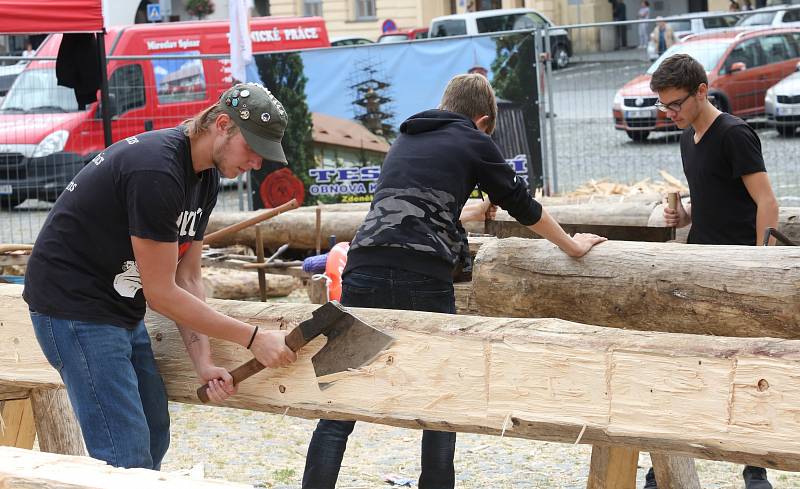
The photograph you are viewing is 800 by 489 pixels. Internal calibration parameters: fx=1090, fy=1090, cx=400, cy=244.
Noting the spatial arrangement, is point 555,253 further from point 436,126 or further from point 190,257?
point 190,257

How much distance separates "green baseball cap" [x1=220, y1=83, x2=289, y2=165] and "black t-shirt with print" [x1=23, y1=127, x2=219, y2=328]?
0.17 metres

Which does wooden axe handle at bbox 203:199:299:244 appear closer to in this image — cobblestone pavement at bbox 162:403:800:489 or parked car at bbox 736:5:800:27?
cobblestone pavement at bbox 162:403:800:489

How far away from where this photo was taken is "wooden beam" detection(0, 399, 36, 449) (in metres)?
4.15

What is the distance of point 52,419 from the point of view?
394 centimetres

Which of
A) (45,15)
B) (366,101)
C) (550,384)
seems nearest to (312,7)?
(366,101)

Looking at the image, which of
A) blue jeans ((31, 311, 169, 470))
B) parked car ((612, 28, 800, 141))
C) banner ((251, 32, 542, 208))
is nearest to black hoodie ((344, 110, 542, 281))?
blue jeans ((31, 311, 169, 470))

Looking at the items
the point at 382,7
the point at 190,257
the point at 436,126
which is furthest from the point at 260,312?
the point at 382,7

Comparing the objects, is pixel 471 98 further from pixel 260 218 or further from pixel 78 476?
pixel 260 218

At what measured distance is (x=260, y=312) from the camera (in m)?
3.43

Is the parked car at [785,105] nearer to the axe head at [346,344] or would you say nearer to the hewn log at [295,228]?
the hewn log at [295,228]

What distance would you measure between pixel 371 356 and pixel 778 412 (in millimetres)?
1128

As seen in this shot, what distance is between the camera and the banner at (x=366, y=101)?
944 centimetres

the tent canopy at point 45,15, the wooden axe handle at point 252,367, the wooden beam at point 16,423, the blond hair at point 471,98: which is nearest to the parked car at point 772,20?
the tent canopy at point 45,15

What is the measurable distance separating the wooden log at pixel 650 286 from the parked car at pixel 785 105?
6.94m
